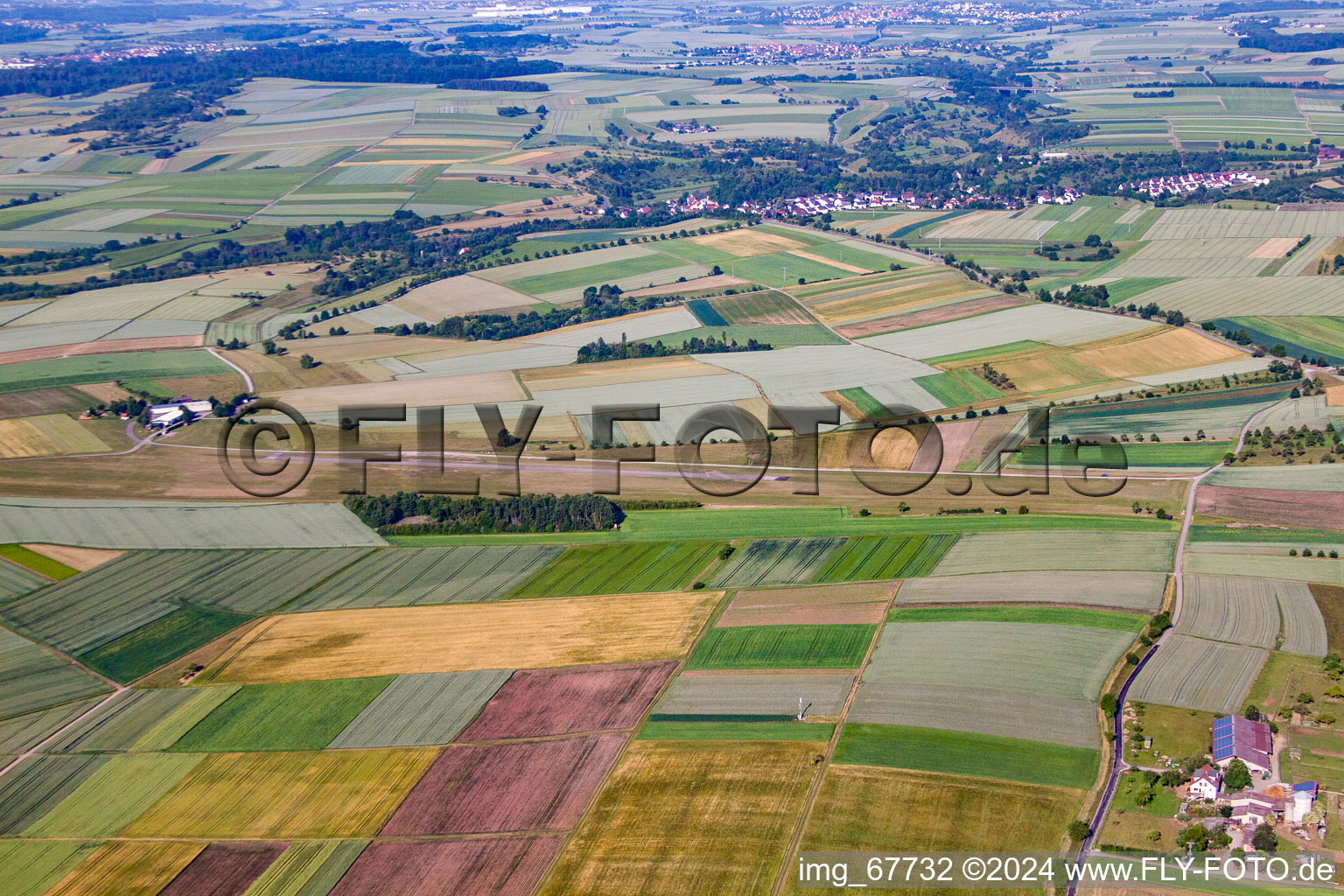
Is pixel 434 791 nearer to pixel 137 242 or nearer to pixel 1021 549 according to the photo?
pixel 1021 549

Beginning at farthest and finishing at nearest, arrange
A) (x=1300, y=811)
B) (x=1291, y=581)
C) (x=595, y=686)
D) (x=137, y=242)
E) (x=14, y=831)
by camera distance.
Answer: (x=137, y=242)
(x=1291, y=581)
(x=595, y=686)
(x=14, y=831)
(x=1300, y=811)

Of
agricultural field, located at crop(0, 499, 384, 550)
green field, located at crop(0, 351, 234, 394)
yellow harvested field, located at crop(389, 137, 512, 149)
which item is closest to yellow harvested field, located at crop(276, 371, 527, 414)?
green field, located at crop(0, 351, 234, 394)

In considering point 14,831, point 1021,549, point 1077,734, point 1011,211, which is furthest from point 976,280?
point 14,831

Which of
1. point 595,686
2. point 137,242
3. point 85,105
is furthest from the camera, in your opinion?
point 85,105

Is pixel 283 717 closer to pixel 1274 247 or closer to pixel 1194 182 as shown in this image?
pixel 1274 247

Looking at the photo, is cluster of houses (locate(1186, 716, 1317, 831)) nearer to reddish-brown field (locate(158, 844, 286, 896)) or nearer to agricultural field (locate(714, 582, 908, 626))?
agricultural field (locate(714, 582, 908, 626))

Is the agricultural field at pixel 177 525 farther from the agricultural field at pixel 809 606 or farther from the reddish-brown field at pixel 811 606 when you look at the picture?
the reddish-brown field at pixel 811 606

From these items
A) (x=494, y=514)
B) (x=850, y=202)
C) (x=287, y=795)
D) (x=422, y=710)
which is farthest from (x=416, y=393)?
(x=850, y=202)
